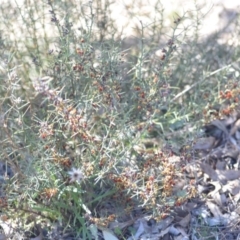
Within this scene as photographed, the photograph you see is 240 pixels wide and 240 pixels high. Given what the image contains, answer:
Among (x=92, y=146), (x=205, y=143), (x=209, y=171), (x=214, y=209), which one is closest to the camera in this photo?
(x=92, y=146)

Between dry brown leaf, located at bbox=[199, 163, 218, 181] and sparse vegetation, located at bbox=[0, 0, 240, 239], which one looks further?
dry brown leaf, located at bbox=[199, 163, 218, 181]

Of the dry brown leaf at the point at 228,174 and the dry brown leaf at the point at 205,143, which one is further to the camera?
the dry brown leaf at the point at 205,143

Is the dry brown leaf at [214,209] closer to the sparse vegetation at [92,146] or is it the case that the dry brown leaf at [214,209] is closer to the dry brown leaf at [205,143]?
the sparse vegetation at [92,146]

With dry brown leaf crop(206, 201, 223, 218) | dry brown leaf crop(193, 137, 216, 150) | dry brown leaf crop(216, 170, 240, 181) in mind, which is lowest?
dry brown leaf crop(206, 201, 223, 218)

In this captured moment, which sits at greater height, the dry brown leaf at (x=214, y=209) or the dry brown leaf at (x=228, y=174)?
the dry brown leaf at (x=228, y=174)

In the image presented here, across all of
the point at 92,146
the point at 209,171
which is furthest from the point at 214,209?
the point at 92,146

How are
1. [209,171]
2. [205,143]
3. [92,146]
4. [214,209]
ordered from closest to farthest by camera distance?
[92,146]
[214,209]
[209,171]
[205,143]

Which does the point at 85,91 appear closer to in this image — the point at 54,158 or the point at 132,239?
the point at 54,158

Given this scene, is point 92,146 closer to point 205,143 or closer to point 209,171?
point 209,171

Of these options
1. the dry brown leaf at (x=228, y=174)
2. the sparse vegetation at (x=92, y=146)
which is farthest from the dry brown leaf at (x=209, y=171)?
the sparse vegetation at (x=92, y=146)

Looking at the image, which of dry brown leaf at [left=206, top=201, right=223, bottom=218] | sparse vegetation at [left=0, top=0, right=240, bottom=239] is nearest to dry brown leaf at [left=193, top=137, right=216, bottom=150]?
sparse vegetation at [left=0, top=0, right=240, bottom=239]

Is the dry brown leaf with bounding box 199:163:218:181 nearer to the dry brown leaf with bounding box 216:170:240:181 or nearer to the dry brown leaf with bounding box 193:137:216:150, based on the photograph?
the dry brown leaf with bounding box 216:170:240:181

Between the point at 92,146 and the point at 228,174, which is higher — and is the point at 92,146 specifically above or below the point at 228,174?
above

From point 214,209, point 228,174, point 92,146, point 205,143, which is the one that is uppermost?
point 92,146
